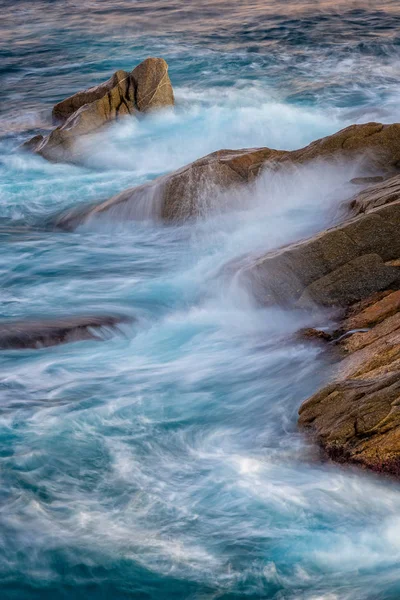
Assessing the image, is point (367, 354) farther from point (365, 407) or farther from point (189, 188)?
point (189, 188)

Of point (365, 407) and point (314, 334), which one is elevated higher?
point (365, 407)

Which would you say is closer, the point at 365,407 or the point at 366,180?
the point at 365,407

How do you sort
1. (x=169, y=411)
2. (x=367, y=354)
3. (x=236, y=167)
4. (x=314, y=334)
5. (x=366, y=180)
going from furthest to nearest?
(x=236, y=167) < (x=366, y=180) < (x=314, y=334) < (x=169, y=411) < (x=367, y=354)

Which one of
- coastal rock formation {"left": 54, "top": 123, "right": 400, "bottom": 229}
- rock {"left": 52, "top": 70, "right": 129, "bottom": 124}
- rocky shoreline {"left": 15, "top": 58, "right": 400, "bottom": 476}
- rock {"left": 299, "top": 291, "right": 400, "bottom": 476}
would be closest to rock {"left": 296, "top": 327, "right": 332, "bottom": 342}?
rocky shoreline {"left": 15, "top": 58, "right": 400, "bottom": 476}

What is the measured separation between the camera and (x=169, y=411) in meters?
6.65

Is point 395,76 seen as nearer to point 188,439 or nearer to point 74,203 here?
point 74,203

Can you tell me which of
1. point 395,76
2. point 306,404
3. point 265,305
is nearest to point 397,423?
point 306,404

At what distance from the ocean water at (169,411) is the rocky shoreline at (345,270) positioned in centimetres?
19

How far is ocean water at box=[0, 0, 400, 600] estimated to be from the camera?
4918 mm

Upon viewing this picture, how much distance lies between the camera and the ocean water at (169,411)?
492cm

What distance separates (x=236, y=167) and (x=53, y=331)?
3.86 meters

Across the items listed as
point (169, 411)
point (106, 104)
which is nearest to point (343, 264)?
point (169, 411)

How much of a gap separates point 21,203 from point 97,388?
655cm

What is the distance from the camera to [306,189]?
998 cm
